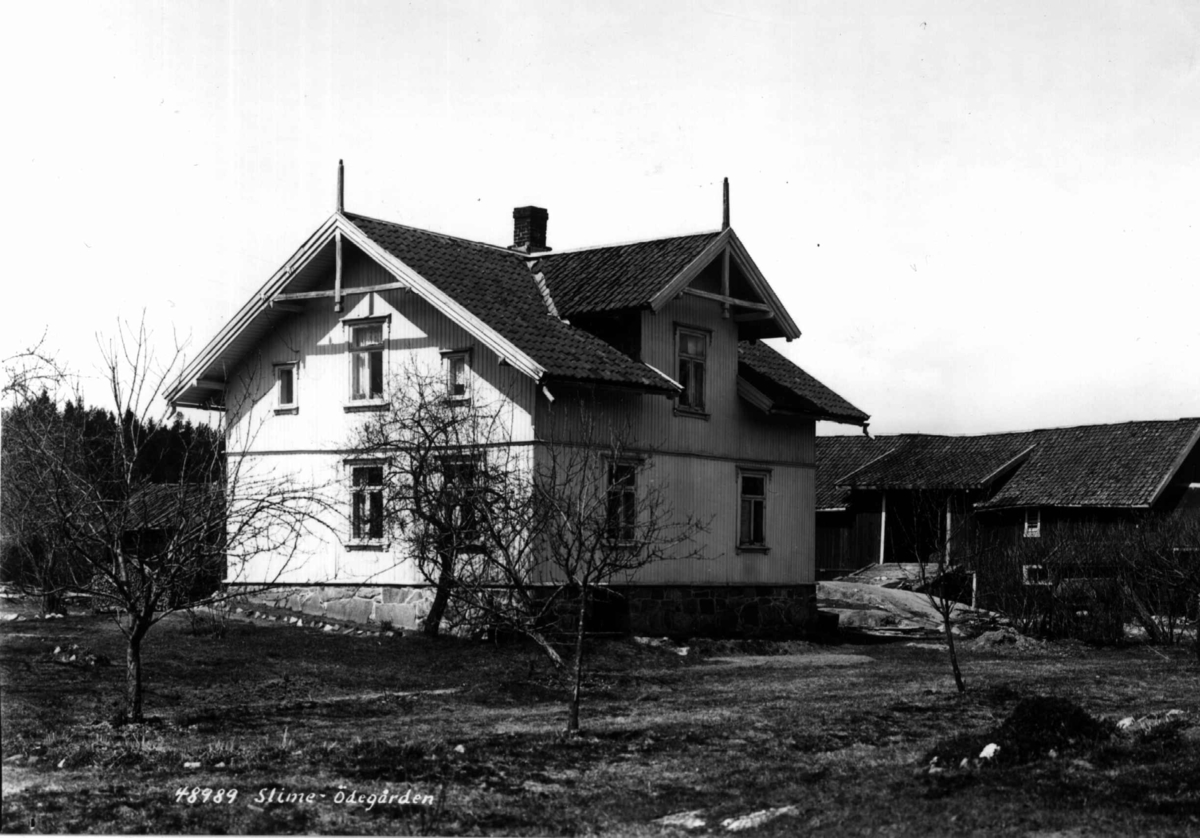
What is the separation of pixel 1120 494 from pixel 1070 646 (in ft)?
47.1

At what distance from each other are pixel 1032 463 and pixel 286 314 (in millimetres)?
25567

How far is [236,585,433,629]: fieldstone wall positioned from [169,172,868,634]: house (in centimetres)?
4

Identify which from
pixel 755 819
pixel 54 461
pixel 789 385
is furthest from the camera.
Answer: pixel 789 385

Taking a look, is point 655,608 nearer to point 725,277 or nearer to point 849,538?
point 725,277

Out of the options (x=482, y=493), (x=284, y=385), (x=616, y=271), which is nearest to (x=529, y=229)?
(x=616, y=271)

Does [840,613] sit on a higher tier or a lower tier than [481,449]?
lower

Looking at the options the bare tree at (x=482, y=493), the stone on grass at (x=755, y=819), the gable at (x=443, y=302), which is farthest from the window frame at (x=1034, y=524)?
the stone on grass at (x=755, y=819)

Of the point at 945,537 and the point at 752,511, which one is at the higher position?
the point at 752,511

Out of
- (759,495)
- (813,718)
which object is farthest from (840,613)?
(813,718)

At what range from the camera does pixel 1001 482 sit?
48.8m

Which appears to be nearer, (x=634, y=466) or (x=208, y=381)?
(x=634, y=466)

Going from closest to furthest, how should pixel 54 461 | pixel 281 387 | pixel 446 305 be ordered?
1. pixel 54 461
2. pixel 446 305
3. pixel 281 387

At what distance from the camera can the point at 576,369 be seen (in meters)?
27.3

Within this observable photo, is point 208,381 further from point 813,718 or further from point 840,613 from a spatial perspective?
point 813,718
